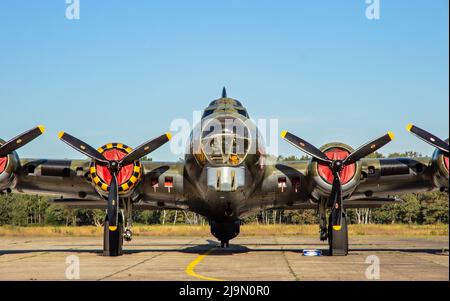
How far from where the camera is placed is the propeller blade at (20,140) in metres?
22.5

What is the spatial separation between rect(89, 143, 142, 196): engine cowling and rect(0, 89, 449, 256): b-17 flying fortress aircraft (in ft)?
0.12

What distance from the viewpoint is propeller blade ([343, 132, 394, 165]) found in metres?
21.7

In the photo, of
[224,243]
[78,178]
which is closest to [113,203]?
[78,178]

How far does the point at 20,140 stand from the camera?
22531mm

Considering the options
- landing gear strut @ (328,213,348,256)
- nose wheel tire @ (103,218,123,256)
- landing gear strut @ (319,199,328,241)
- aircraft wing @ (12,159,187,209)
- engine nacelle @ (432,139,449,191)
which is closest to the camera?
landing gear strut @ (328,213,348,256)

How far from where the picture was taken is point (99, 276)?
14.3 metres

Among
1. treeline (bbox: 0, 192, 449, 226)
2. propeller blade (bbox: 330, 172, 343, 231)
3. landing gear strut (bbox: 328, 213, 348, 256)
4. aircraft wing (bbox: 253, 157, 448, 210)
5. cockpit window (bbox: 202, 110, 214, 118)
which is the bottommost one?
treeline (bbox: 0, 192, 449, 226)

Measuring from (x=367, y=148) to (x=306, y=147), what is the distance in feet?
7.29

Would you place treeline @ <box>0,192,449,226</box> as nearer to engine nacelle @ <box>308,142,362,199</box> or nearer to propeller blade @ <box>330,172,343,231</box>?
engine nacelle @ <box>308,142,362,199</box>

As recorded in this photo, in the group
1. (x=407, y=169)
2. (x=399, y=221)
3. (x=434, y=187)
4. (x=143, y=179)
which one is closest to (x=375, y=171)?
(x=407, y=169)

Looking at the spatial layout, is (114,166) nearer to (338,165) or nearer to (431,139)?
(338,165)

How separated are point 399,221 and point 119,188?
77987 mm

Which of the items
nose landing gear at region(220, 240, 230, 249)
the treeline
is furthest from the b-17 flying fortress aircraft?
the treeline
